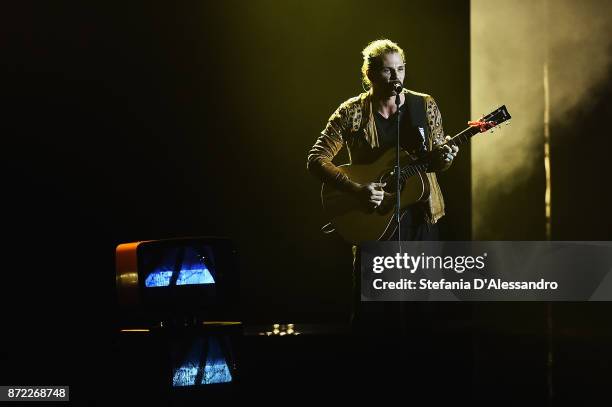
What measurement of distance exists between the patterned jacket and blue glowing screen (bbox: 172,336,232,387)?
Result: 6.70 feet

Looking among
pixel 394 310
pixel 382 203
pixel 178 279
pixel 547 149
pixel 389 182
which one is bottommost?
pixel 394 310

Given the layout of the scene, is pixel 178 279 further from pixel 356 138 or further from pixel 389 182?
pixel 356 138

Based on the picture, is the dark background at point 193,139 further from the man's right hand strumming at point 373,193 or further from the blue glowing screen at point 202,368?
the blue glowing screen at point 202,368

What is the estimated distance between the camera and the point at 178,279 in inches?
115

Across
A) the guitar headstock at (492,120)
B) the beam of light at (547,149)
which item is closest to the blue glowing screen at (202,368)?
the guitar headstock at (492,120)

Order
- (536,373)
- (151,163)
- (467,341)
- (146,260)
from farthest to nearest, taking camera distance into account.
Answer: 1. (151,163)
2. (467,341)
3. (536,373)
4. (146,260)

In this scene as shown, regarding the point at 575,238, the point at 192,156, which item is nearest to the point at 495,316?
the point at 575,238

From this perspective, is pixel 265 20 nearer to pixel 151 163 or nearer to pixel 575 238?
pixel 151 163

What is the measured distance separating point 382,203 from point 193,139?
1.27 meters

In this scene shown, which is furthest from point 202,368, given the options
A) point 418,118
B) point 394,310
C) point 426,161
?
point 418,118

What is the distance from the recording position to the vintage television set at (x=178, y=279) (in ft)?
9.37

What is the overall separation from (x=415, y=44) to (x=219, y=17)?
4.17ft

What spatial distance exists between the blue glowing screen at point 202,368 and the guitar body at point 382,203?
77.1 inches

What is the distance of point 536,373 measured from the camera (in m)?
3.36
